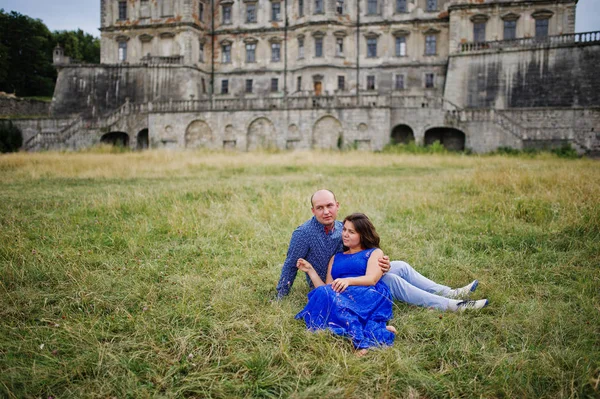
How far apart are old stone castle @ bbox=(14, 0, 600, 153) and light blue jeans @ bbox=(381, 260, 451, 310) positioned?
26295 millimetres

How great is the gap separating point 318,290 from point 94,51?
6556 cm

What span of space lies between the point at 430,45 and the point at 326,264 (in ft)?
131

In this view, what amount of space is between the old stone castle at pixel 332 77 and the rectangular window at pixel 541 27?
3.9 inches

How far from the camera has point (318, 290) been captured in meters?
4.71

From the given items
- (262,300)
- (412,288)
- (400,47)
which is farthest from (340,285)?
(400,47)

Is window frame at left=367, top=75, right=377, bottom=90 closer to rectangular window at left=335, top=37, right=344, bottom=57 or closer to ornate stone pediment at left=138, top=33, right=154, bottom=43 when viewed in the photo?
rectangular window at left=335, top=37, right=344, bottom=57

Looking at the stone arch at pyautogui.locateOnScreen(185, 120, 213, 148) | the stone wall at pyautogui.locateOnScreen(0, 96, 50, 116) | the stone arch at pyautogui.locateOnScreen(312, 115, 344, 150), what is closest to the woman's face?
the stone arch at pyautogui.locateOnScreen(312, 115, 344, 150)

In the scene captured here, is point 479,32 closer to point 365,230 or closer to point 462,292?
point 462,292

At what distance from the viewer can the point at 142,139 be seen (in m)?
36.7

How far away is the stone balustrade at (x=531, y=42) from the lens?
33225 mm

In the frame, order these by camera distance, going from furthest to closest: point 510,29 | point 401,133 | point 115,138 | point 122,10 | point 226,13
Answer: point 226,13 → point 122,10 → point 510,29 → point 115,138 → point 401,133

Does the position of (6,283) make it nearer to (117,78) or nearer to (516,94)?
(516,94)

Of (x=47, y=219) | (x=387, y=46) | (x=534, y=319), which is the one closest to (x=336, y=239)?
(x=534, y=319)

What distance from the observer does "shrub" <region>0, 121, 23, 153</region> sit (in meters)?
33.0
